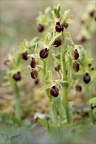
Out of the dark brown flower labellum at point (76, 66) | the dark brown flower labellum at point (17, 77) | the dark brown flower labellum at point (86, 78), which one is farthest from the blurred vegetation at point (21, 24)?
the dark brown flower labellum at point (76, 66)

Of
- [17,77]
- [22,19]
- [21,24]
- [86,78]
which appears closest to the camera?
[86,78]

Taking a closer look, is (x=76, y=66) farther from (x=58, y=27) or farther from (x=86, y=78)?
(x=58, y=27)

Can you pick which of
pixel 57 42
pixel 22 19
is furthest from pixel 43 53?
pixel 22 19

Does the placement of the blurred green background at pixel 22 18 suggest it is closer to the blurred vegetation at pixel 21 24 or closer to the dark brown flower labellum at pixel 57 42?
the blurred vegetation at pixel 21 24

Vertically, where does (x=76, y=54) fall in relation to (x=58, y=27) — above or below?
below

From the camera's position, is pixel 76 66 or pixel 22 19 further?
pixel 22 19

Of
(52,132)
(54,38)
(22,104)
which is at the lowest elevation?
(52,132)

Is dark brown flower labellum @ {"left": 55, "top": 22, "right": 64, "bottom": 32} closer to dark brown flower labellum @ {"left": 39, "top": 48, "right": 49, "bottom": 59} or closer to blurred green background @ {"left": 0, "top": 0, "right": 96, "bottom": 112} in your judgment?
dark brown flower labellum @ {"left": 39, "top": 48, "right": 49, "bottom": 59}

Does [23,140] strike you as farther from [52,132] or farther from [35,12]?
[35,12]

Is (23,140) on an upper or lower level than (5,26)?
lower

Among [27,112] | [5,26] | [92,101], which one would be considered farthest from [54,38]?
[5,26]

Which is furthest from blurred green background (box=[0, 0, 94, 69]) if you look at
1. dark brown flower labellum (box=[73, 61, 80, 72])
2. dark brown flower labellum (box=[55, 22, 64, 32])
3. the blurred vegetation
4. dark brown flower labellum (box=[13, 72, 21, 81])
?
dark brown flower labellum (box=[55, 22, 64, 32])
